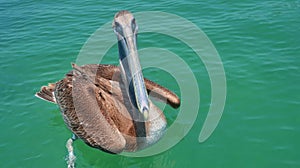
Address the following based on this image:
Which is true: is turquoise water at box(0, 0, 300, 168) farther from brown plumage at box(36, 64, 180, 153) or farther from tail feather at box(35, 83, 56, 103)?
brown plumage at box(36, 64, 180, 153)

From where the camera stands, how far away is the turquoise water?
6754mm

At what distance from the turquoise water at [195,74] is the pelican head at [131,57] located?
62.1 inches

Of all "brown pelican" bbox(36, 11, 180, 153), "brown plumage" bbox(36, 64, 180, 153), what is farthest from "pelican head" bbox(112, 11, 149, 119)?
"brown plumage" bbox(36, 64, 180, 153)

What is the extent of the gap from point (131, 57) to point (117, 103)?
53.4 inches

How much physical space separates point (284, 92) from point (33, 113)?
489cm

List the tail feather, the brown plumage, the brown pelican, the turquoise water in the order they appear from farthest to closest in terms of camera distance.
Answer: the tail feather → the turquoise water → the brown plumage → the brown pelican

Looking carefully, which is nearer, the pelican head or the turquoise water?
the pelican head

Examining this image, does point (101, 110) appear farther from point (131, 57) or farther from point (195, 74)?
point (195, 74)

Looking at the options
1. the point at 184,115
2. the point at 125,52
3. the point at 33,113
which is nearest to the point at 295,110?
the point at 184,115

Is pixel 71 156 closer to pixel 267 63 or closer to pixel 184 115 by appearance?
pixel 184 115

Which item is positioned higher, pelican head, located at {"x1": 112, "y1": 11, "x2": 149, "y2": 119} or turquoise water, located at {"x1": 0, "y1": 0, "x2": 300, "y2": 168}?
pelican head, located at {"x1": 112, "y1": 11, "x2": 149, "y2": 119}

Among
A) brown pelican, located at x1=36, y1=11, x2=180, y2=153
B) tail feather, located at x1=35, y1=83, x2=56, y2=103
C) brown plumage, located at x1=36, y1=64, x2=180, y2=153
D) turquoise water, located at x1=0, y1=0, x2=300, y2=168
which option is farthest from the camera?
tail feather, located at x1=35, y1=83, x2=56, y2=103

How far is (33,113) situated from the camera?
799 centimetres

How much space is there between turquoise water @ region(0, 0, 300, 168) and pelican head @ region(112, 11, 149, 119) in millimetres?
1577
